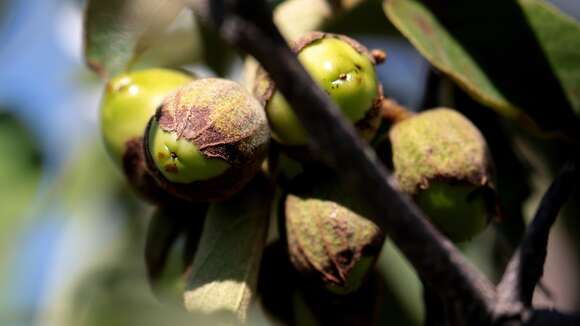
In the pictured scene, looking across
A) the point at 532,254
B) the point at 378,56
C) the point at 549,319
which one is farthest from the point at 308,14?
the point at 549,319

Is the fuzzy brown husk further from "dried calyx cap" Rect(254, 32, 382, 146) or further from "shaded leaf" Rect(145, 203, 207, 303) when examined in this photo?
"shaded leaf" Rect(145, 203, 207, 303)

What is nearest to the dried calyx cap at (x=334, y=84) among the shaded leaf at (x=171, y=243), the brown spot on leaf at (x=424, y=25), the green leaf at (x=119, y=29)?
the brown spot on leaf at (x=424, y=25)

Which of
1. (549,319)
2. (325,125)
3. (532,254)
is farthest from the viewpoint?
(532,254)

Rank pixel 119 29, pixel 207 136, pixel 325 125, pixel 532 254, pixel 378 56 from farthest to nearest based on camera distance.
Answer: pixel 119 29 < pixel 378 56 < pixel 207 136 < pixel 532 254 < pixel 325 125

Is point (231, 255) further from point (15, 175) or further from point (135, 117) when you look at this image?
point (15, 175)

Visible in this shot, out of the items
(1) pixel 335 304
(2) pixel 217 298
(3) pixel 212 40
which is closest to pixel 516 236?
(1) pixel 335 304

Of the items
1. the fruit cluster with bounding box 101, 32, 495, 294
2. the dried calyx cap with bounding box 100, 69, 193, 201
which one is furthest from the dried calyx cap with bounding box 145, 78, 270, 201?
the dried calyx cap with bounding box 100, 69, 193, 201

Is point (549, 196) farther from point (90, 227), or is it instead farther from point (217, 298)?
point (90, 227)

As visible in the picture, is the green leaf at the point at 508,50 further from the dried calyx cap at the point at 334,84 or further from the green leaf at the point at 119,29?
the green leaf at the point at 119,29
